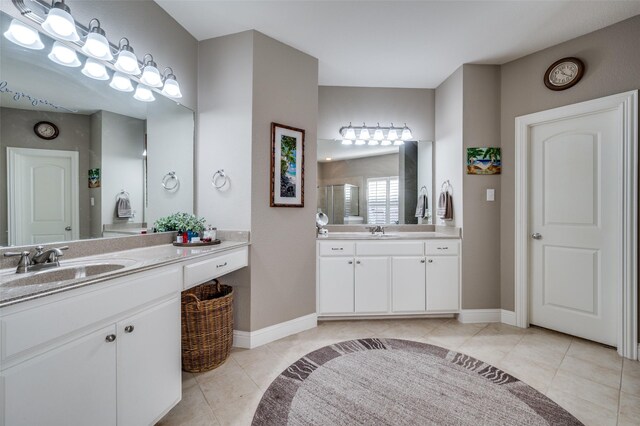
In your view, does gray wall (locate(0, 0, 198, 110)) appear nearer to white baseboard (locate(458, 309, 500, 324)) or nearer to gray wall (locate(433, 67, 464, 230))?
gray wall (locate(433, 67, 464, 230))

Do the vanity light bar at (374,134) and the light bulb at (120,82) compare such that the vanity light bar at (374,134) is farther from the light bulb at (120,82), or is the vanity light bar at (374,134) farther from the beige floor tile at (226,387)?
the beige floor tile at (226,387)

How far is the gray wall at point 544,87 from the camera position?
2113 mm

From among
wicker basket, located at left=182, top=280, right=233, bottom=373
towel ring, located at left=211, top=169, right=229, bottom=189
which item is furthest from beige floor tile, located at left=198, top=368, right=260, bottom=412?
towel ring, located at left=211, top=169, right=229, bottom=189

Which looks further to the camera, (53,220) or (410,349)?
(410,349)

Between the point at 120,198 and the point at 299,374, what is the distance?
5.47 feet

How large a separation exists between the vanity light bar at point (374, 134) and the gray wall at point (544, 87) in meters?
0.97

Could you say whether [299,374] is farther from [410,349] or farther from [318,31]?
[318,31]

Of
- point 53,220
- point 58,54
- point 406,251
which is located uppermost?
point 58,54

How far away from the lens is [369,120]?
326 centimetres

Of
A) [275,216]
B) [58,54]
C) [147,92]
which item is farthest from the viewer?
[275,216]

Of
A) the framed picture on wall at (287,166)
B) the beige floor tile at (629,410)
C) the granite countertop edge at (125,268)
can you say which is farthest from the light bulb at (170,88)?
the beige floor tile at (629,410)

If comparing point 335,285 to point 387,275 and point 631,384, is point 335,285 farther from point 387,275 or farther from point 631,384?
point 631,384

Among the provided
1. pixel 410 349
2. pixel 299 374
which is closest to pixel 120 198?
pixel 299 374

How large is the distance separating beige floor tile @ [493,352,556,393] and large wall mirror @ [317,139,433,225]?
5.25 feet
